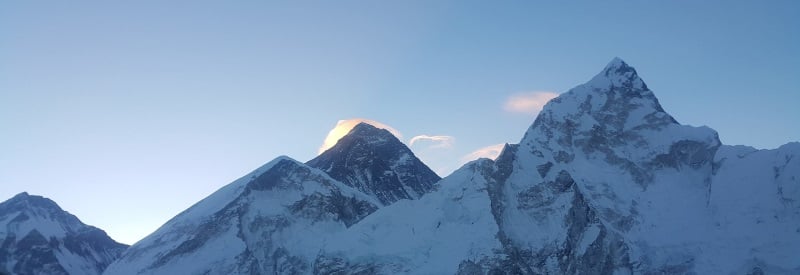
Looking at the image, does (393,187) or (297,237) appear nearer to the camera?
(297,237)

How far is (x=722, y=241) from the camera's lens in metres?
141

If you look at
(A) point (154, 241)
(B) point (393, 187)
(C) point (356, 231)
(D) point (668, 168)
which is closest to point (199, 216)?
(A) point (154, 241)

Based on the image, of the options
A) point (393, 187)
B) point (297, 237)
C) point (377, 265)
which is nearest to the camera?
point (377, 265)

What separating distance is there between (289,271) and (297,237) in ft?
30.8

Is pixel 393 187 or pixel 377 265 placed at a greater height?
pixel 393 187

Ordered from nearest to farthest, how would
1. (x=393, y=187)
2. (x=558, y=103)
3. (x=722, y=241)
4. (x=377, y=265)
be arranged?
1. (x=377, y=265)
2. (x=722, y=241)
3. (x=558, y=103)
4. (x=393, y=187)

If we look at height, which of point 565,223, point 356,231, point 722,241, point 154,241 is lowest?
point 722,241

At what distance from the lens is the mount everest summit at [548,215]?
135 metres

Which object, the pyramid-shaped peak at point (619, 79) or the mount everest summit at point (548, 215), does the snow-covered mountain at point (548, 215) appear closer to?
the mount everest summit at point (548, 215)

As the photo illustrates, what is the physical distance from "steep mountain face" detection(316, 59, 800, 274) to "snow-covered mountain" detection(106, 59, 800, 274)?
283mm

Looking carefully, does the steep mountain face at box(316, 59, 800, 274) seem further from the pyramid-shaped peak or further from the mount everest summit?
the pyramid-shaped peak

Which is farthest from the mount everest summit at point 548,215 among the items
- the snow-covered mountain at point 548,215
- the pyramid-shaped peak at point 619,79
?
the pyramid-shaped peak at point 619,79

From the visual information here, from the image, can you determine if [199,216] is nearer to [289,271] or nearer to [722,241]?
[289,271]

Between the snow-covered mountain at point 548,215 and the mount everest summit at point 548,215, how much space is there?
0.91 feet
